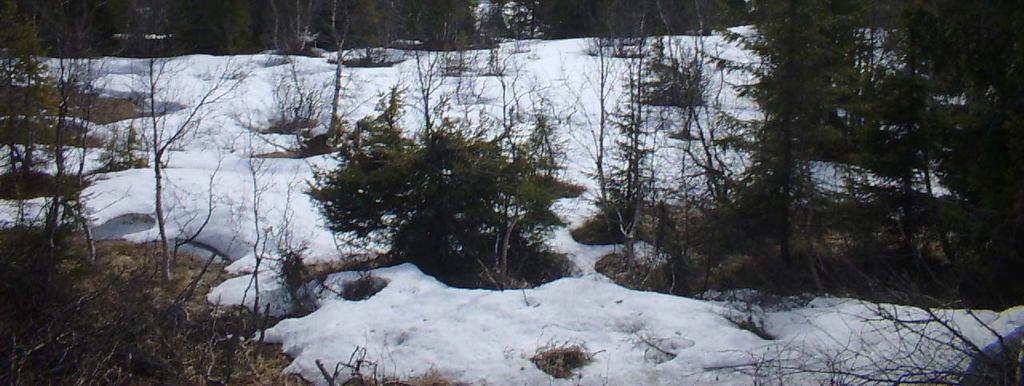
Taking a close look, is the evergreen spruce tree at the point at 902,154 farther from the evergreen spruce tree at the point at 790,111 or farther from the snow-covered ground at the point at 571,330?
the snow-covered ground at the point at 571,330

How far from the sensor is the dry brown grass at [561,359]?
6373 mm

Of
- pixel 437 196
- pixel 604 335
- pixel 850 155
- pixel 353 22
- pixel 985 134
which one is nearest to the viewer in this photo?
pixel 604 335

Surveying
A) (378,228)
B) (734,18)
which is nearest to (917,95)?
(734,18)

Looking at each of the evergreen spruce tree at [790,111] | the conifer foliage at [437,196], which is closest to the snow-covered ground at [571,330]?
the conifer foliage at [437,196]

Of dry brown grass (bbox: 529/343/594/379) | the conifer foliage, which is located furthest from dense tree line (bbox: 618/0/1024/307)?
dry brown grass (bbox: 529/343/594/379)

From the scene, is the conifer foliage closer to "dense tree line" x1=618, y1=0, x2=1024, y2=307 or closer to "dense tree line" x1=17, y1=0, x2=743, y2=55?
"dense tree line" x1=618, y1=0, x2=1024, y2=307

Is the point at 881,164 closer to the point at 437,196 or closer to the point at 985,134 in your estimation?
the point at 985,134

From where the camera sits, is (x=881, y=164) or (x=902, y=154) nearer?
(x=902, y=154)

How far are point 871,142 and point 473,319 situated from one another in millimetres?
6229

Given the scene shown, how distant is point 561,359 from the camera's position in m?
6.46

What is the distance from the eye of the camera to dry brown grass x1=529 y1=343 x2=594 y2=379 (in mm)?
6373

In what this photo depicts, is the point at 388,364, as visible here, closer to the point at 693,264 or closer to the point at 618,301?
the point at 618,301

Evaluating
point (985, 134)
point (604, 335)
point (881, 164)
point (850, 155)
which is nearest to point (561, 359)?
point (604, 335)

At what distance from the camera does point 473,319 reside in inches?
296
